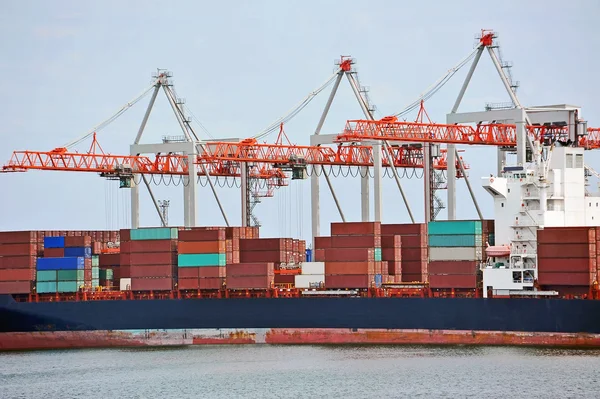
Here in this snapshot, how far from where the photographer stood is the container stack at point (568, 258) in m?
55.4

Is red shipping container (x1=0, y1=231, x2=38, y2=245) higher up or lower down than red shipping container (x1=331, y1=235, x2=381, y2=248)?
higher up

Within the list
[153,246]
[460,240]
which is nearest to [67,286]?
[153,246]

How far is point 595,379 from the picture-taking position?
47.3 metres

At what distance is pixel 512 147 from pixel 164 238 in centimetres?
1825

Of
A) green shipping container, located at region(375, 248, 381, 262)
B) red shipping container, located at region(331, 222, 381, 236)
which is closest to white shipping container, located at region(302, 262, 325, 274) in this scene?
red shipping container, located at region(331, 222, 381, 236)

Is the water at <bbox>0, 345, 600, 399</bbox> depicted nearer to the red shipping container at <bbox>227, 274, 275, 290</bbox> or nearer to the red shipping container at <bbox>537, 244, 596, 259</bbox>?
the red shipping container at <bbox>227, 274, 275, 290</bbox>

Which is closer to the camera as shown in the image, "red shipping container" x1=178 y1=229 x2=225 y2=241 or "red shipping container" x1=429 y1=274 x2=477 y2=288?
"red shipping container" x1=429 y1=274 x2=477 y2=288

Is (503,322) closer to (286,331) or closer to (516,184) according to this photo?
(516,184)

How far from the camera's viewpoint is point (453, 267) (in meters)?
59.2

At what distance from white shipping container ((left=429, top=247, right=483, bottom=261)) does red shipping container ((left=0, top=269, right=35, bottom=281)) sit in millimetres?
19828

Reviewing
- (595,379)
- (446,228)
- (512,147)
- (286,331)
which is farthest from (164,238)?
(595,379)

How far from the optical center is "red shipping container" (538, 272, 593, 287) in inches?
2189

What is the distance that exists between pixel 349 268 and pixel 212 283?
668 cm

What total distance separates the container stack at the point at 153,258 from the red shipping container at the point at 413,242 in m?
10.8
